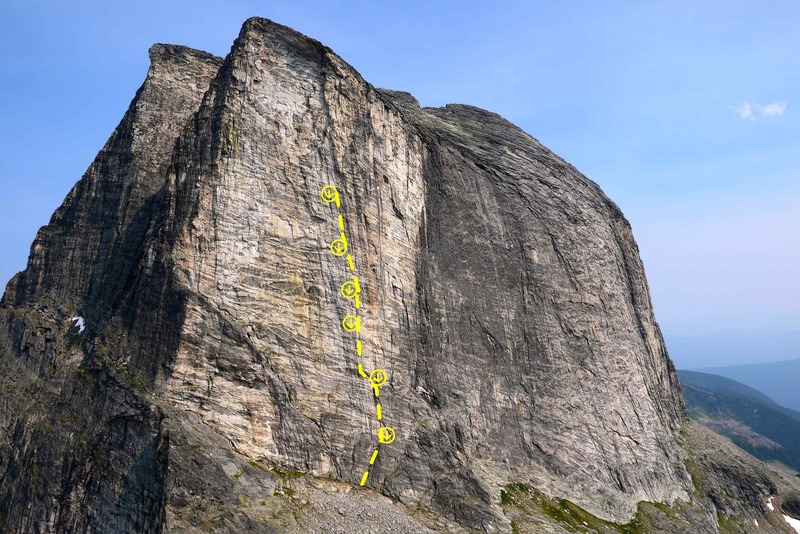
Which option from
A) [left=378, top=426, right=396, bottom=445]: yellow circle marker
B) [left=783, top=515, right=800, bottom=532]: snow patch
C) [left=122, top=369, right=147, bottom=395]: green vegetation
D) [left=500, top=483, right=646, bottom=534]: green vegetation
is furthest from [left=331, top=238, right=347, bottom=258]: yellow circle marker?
[left=783, top=515, right=800, bottom=532]: snow patch

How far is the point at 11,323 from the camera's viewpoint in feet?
116

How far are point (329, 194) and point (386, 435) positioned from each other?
45.2ft

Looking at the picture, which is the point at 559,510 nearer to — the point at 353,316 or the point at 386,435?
the point at 386,435

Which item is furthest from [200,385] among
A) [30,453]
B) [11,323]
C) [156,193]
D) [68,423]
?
[11,323]

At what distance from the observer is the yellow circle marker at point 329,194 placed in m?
32.7

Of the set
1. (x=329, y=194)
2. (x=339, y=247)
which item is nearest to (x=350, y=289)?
(x=339, y=247)

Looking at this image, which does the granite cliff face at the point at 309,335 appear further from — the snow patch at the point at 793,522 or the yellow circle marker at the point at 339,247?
the snow patch at the point at 793,522

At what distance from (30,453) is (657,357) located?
48.0m

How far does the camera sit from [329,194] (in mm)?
32875

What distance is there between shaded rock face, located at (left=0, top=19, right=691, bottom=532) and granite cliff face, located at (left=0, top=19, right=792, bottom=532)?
125 mm

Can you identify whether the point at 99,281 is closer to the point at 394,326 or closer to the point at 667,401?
the point at 394,326

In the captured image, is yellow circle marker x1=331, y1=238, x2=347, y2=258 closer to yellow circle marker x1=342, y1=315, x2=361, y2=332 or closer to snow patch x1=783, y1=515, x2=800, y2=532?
yellow circle marker x1=342, y1=315, x2=361, y2=332

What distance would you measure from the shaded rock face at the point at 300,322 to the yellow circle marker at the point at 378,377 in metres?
0.49

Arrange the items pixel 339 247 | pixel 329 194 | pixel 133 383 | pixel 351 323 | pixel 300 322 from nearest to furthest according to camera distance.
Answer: pixel 133 383
pixel 300 322
pixel 351 323
pixel 339 247
pixel 329 194
